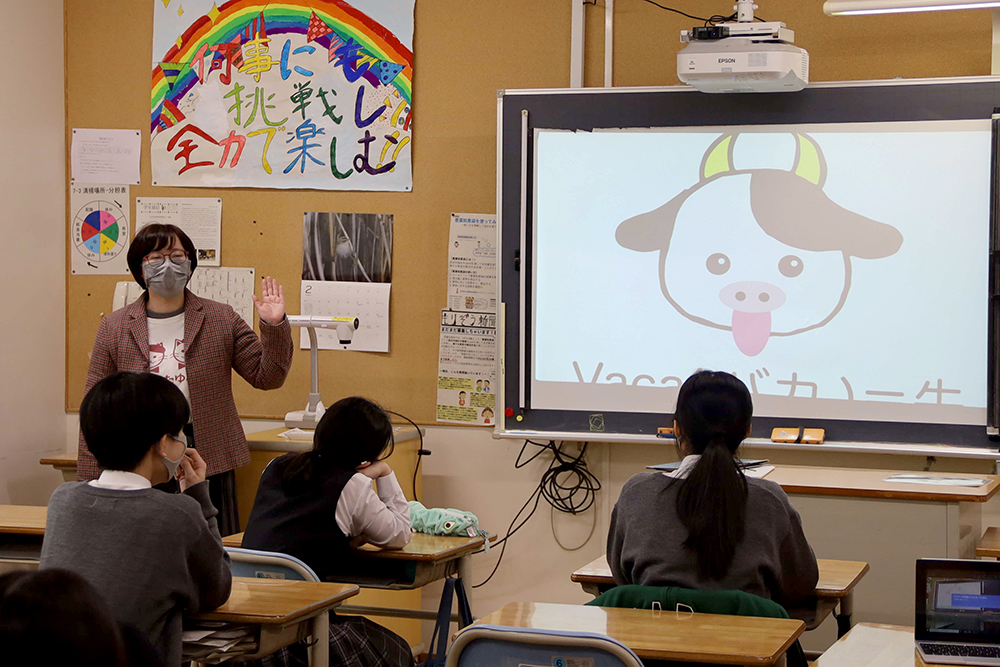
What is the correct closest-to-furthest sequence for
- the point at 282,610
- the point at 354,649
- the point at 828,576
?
the point at 282,610 < the point at 828,576 < the point at 354,649

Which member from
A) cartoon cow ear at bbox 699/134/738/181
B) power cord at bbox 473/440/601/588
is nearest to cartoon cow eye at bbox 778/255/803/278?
cartoon cow ear at bbox 699/134/738/181

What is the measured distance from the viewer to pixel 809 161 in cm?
374

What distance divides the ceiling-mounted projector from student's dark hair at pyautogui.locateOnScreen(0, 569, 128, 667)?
3069 mm

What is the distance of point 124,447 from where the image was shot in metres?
2.07

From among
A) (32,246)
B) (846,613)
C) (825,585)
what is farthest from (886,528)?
(32,246)

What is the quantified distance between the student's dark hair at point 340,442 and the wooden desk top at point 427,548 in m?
0.24

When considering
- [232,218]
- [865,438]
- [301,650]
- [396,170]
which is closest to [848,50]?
[865,438]

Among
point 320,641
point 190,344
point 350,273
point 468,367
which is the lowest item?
point 320,641

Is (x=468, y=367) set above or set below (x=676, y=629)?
above

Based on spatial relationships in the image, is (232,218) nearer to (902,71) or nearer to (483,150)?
(483,150)

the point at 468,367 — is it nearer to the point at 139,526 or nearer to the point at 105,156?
the point at 105,156

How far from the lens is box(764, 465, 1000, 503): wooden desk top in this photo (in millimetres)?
3043

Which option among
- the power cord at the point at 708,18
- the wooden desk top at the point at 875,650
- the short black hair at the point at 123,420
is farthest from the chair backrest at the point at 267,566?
the power cord at the point at 708,18

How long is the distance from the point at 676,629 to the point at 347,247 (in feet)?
9.23
